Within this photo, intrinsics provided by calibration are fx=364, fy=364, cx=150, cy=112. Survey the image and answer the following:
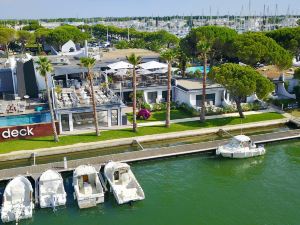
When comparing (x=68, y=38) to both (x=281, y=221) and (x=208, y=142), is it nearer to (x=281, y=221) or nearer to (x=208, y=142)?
(x=208, y=142)

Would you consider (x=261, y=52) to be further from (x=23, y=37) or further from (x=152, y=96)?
(x=23, y=37)

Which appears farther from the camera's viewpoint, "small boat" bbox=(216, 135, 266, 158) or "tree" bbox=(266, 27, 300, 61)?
"tree" bbox=(266, 27, 300, 61)

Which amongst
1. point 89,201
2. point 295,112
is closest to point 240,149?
point 89,201

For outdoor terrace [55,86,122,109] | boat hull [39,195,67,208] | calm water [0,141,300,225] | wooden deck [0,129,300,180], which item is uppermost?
outdoor terrace [55,86,122,109]

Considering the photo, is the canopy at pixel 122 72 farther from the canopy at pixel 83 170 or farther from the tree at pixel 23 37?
the tree at pixel 23 37

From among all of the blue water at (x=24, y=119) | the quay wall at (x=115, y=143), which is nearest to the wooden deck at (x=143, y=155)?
the quay wall at (x=115, y=143)

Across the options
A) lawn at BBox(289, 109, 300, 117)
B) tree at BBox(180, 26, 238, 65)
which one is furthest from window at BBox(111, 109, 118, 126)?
tree at BBox(180, 26, 238, 65)

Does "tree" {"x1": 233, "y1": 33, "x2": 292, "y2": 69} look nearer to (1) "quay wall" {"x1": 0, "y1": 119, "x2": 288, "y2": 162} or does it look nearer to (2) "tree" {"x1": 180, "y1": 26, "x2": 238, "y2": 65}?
(2) "tree" {"x1": 180, "y1": 26, "x2": 238, "y2": 65}

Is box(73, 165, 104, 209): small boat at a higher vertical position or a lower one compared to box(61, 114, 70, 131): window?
lower
